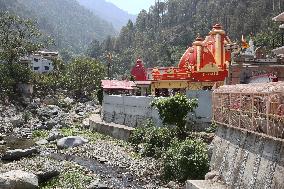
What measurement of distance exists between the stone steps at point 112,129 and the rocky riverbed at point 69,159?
2.62ft

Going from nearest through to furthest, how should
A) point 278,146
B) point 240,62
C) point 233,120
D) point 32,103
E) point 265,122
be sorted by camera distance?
point 278,146 → point 265,122 → point 233,120 → point 240,62 → point 32,103

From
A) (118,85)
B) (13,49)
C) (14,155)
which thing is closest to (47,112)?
(118,85)

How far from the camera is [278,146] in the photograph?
15.5m

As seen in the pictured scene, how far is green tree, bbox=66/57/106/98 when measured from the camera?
82375 millimetres

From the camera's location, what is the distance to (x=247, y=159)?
60.1 ft

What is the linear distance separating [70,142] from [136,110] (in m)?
6.95

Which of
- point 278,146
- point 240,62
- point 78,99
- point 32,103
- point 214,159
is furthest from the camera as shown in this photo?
point 78,99

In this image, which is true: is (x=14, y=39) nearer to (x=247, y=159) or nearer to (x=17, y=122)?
(x=17, y=122)

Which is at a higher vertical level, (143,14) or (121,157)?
(143,14)

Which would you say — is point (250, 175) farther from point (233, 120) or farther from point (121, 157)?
point (121, 157)

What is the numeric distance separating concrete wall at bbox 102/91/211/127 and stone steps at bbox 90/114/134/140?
3.00ft

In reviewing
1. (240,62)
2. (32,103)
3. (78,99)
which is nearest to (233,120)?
(240,62)

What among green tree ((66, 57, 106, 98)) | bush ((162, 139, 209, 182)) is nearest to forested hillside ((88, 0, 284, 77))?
green tree ((66, 57, 106, 98))

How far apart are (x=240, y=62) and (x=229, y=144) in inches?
514
